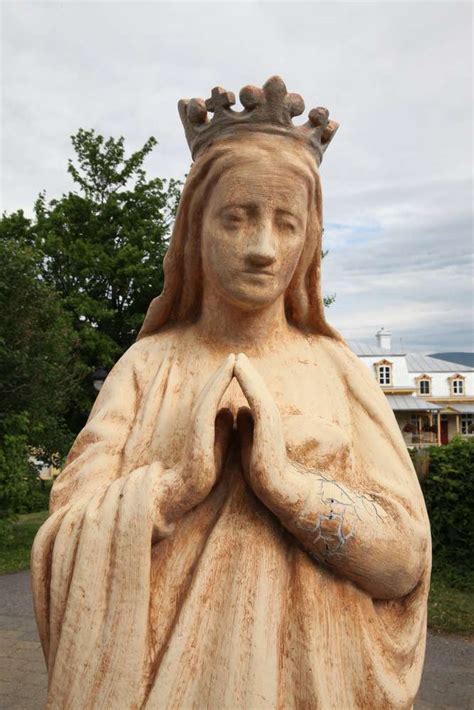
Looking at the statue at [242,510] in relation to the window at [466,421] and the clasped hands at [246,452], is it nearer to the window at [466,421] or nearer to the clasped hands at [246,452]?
the clasped hands at [246,452]

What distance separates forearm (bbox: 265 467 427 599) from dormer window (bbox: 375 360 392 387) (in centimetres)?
2862

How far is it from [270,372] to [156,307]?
0.59m

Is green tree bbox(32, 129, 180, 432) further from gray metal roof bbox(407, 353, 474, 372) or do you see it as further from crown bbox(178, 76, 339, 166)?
gray metal roof bbox(407, 353, 474, 372)

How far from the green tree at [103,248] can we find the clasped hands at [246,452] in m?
12.2

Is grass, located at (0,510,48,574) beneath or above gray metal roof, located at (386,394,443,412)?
beneath

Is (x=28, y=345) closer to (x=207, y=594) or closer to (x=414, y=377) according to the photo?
(x=207, y=594)

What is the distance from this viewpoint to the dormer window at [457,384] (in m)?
32.2

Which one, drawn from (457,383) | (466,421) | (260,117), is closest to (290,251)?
(260,117)

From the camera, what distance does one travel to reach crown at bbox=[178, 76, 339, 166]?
1939 millimetres


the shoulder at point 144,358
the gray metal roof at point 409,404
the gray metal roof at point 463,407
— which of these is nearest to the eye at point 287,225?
the shoulder at point 144,358

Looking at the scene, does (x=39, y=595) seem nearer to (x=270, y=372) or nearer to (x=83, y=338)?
(x=270, y=372)

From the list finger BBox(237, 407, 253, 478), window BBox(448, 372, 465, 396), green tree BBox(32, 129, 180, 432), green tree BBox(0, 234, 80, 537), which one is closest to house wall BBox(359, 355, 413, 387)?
window BBox(448, 372, 465, 396)

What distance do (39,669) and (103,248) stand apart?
447 inches

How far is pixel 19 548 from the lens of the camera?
Answer: 34.2ft
